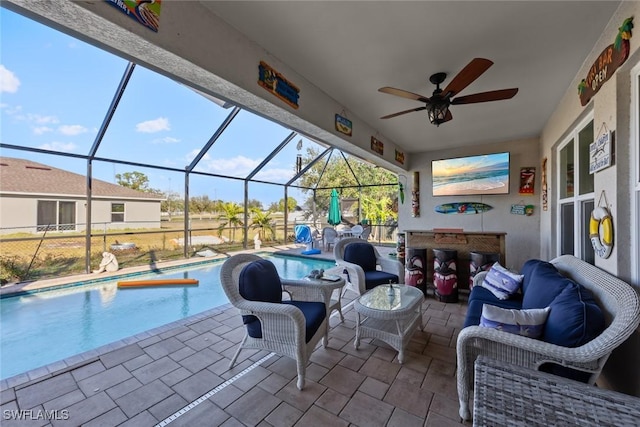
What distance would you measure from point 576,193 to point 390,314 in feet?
9.07

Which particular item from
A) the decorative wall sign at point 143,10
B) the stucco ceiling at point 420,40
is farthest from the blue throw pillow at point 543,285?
the decorative wall sign at point 143,10

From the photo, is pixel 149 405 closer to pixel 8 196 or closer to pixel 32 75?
pixel 32 75

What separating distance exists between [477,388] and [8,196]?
8.48 meters

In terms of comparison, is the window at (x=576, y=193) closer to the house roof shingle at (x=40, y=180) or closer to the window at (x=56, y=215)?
the house roof shingle at (x=40, y=180)

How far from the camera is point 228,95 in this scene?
7.86ft

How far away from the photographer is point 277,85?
2516 millimetres

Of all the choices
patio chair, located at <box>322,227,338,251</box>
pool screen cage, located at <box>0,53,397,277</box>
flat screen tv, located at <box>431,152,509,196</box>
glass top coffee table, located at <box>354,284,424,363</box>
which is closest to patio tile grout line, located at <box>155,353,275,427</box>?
glass top coffee table, located at <box>354,284,424,363</box>

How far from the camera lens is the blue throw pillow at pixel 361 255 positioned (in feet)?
11.9

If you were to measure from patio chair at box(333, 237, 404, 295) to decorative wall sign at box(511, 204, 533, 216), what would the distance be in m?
3.32

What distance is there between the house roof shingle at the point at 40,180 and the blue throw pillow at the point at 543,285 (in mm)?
7421

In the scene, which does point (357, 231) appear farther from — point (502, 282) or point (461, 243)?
point (502, 282)

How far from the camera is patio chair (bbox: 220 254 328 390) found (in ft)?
6.21

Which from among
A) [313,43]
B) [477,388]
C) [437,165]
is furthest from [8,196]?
[437,165]

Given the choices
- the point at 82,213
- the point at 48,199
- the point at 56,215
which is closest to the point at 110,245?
the point at 82,213
